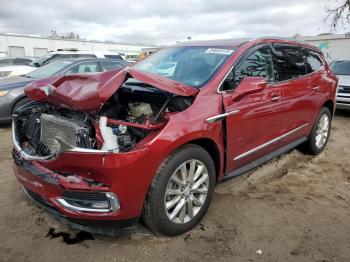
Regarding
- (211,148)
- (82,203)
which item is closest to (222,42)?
(211,148)

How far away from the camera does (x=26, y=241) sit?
3.22 metres

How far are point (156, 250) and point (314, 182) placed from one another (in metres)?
2.54

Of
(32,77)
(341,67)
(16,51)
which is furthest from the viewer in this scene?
(16,51)

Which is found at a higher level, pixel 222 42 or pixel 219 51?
pixel 222 42

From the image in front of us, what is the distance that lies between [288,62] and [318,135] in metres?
1.70

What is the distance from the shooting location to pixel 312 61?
544 centimetres

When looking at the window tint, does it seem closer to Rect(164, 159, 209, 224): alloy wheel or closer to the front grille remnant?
the front grille remnant

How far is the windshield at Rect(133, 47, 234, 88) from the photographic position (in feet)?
12.2

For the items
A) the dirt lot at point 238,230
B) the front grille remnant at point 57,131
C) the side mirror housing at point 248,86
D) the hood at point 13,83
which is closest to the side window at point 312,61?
the dirt lot at point 238,230

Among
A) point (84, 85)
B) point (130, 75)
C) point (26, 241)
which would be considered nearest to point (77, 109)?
point (84, 85)

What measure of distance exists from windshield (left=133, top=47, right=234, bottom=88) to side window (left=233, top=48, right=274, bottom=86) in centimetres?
21

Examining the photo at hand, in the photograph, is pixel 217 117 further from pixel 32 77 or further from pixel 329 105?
pixel 32 77

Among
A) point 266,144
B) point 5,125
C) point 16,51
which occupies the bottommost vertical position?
point 5,125

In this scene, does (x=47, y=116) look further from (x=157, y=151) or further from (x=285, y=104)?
(x=285, y=104)
